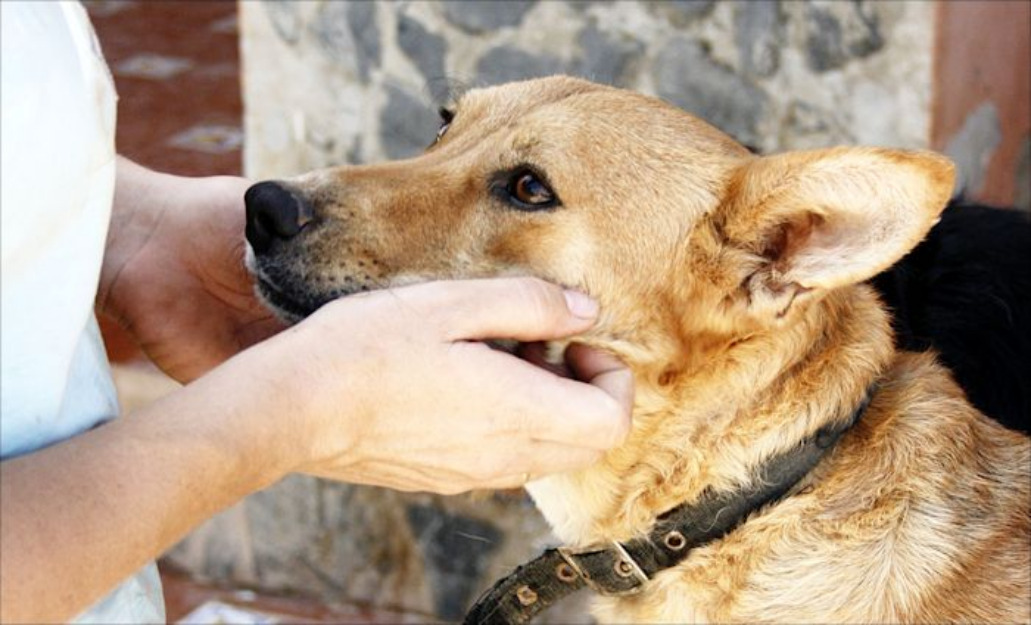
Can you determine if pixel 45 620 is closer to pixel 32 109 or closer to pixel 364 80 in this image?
pixel 32 109

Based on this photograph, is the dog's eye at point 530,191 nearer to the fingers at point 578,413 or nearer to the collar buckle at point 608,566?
the fingers at point 578,413

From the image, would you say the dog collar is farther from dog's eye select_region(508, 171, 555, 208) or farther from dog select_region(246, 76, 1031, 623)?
dog's eye select_region(508, 171, 555, 208)

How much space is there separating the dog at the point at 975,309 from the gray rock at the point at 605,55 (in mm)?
1161

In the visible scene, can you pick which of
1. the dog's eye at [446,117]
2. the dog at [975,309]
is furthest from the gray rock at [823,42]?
the dog's eye at [446,117]

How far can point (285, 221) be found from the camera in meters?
2.45

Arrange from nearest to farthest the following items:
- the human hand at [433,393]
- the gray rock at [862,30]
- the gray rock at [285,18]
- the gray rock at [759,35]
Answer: the human hand at [433,393]
the gray rock at [862,30]
the gray rock at [759,35]
the gray rock at [285,18]

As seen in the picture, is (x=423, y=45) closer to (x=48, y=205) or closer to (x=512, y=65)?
(x=512, y=65)

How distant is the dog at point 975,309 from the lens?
3.65 m

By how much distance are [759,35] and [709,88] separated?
0.72 feet

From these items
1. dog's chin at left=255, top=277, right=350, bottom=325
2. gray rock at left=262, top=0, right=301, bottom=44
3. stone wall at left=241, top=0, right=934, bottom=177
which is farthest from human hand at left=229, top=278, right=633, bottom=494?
gray rock at left=262, top=0, right=301, bottom=44

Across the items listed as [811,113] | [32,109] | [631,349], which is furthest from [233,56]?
[32,109]

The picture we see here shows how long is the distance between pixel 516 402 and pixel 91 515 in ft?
2.45

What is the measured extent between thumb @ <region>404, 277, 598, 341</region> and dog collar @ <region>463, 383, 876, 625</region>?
15.5 inches

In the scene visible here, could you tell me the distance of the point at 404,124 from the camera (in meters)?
4.69
